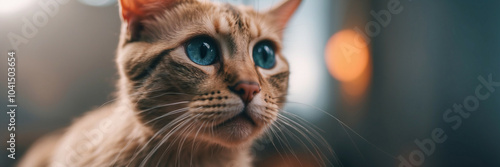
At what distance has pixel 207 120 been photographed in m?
0.57

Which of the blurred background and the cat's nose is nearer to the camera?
the cat's nose

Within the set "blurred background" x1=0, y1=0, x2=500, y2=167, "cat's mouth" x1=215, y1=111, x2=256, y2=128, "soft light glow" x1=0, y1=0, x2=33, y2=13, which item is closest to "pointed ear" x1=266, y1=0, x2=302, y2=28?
"blurred background" x1=0, y1=0, x2=500, y2=167

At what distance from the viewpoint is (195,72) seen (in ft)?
1.97

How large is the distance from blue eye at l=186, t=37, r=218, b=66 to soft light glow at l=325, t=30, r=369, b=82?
0.37 meters

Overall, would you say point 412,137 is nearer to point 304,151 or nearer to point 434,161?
point 434,161

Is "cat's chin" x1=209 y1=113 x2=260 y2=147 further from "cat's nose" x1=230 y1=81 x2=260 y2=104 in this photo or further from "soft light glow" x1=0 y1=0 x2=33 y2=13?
"soft light glow" x1=0 y1=0 x2=33 y2=13

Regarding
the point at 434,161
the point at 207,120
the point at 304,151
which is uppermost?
the point at 207,120

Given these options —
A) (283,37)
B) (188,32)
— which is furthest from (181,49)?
(283,37)

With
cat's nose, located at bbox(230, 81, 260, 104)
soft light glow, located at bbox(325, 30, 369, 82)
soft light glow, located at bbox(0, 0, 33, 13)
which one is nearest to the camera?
cat's nose, located at bbox(230, 81, 260, 104)

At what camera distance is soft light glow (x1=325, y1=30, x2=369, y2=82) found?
35.5 inches

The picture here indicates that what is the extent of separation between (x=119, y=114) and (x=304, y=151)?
18.6 inches

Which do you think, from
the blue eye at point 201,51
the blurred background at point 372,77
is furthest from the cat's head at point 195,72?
the blurred background at point 372,77

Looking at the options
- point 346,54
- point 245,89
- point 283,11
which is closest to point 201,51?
point 245,89

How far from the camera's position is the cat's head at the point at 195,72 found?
0.58 metres
